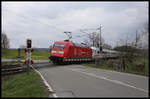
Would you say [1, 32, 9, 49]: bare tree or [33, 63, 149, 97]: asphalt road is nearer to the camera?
[33, 63, 149, 97]: asphalt road

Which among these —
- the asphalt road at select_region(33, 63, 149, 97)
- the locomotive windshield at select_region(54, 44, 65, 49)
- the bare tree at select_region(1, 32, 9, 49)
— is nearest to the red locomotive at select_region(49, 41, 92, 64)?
the locomotive windshield at select_region(54, 44, 65, 49)

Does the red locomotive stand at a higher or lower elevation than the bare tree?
lower

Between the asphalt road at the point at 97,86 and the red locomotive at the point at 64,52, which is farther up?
the red locomotive at the point at 64,52

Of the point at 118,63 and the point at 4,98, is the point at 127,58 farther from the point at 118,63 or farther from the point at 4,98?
the point at 4,98

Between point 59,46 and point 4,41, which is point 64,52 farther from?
point 4,41

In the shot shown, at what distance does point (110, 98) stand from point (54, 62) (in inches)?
712

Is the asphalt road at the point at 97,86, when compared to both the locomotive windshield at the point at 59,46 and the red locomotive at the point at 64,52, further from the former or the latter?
the locomotive windshield at the point at 59,46

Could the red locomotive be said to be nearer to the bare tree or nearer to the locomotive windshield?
the locomotive windshield

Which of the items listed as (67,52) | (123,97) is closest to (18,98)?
(123,97)

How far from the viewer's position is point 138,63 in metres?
28.7

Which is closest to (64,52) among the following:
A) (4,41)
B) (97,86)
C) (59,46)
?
(59,46)

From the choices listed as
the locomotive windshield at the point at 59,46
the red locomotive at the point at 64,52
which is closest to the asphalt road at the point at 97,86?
the red locomotive at the point at 64,52

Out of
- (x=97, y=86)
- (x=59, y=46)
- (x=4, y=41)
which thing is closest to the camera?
(x=97, y=86)

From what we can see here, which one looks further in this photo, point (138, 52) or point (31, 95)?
point (138, 52)
